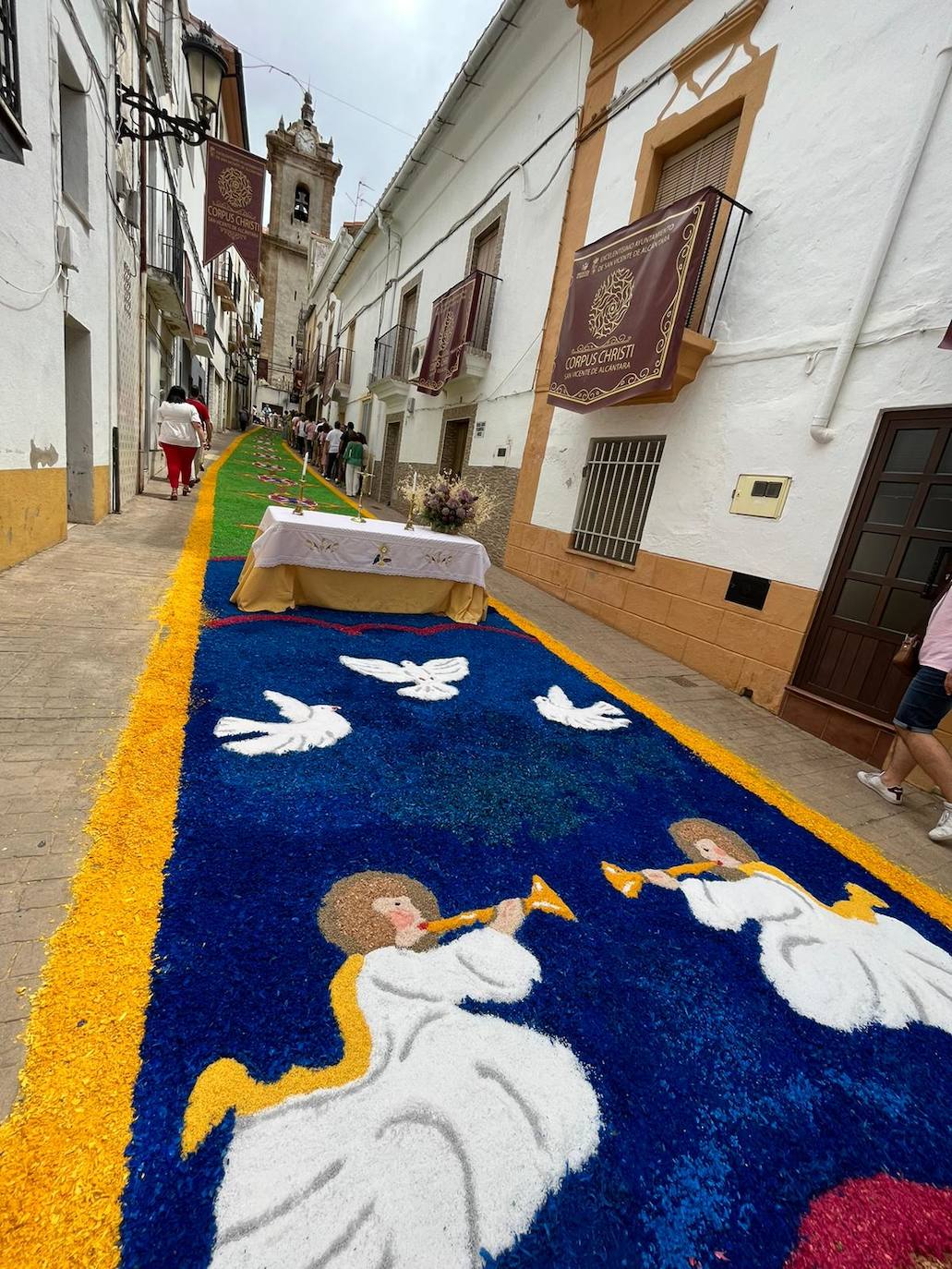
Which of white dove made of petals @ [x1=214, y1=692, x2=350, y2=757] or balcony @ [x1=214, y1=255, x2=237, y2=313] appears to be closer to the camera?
white dove made of petals @ [x1=214, y1=692, x2=350, y2=757]

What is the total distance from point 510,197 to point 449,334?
2.13 m

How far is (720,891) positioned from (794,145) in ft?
18.5

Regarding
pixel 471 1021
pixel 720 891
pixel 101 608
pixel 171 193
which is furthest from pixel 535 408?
pixel 171 193

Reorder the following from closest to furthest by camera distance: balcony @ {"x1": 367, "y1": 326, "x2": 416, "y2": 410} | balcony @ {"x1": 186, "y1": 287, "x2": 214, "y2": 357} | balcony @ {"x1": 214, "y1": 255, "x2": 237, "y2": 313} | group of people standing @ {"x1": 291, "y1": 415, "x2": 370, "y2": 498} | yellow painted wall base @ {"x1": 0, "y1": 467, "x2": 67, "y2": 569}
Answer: yellow painted wall base @ {"x1": 0, "y1": 467, "x2": 67, "y2": 569}
balcony @ {"x1": 186, "y1": 287, "x2": 214, "y2": 357}
balcony @ {"x1": 367, "y1": 326, "x2": 416, "y2": 410}
group of people standing @ {"x1": 291, "y1": 415, "x2": 370, "y2": 498}
balcony @ {"x1": 214, "y1": 255, "x2": 237, "y2": 313}

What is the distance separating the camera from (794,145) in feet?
14.3

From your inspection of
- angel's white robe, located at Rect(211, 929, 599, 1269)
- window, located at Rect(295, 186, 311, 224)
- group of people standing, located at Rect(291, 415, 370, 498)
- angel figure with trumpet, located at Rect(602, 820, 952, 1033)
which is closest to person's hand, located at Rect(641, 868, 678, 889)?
angel figure with trumpet, located at Rect(602, 820, 952, 1033)

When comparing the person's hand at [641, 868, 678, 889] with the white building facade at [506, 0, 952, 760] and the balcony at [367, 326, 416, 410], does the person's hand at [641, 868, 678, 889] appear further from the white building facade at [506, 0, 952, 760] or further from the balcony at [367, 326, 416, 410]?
the balcony at [367, 326, 416, 410]

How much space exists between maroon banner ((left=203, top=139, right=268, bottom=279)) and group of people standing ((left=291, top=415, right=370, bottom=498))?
3351 millimetres

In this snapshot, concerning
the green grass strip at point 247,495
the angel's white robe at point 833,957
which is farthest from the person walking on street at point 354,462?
the angel's white robe at point 833,957

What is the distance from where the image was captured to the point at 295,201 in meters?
33.2

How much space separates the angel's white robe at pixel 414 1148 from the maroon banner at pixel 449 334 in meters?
9.10

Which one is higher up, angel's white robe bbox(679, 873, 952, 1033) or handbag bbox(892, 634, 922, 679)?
handbag bbox(892, 634, 922, 679)

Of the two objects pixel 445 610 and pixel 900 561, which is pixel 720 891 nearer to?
pixel 900 561

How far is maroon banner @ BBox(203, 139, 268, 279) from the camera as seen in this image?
27.4 feet
